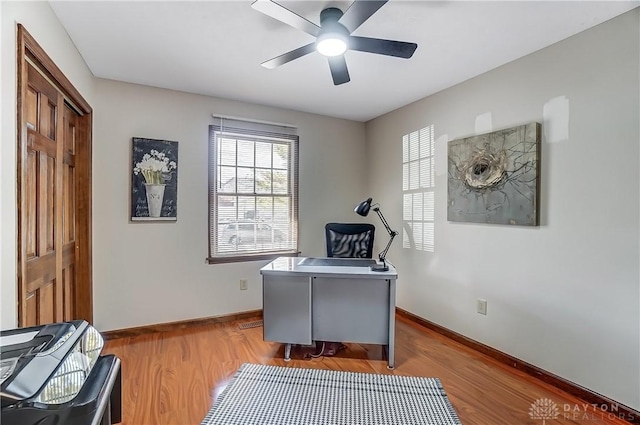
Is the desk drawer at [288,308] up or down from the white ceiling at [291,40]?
down

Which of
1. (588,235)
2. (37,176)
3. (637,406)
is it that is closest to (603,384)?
(637,406)

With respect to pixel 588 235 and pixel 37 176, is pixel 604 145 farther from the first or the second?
pixel 37 176

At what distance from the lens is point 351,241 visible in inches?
129

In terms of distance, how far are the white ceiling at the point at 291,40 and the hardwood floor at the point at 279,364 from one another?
2419 millimetres

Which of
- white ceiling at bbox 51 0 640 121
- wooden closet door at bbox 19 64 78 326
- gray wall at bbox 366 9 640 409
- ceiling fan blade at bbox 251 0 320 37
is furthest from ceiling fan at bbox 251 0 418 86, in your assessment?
wooden closet door at bbox 19 64 78 326

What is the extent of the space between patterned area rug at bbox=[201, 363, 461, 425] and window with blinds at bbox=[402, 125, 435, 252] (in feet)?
4.90

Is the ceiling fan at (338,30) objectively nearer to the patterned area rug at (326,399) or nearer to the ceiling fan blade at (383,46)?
the ceiling fan blade at (383,46)

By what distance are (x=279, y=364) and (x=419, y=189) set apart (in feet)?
7.28

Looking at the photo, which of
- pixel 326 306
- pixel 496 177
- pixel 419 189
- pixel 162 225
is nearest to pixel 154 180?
pixel 162 225

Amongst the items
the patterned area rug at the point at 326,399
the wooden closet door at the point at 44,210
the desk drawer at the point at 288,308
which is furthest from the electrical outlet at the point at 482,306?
the wooden closet door at the point at 44,210

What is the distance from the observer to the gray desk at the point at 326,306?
7.98ft

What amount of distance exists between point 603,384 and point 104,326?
3.90 m

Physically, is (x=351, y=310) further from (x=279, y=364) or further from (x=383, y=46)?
(x=383, y=46)

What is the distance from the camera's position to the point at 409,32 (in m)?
2.08
